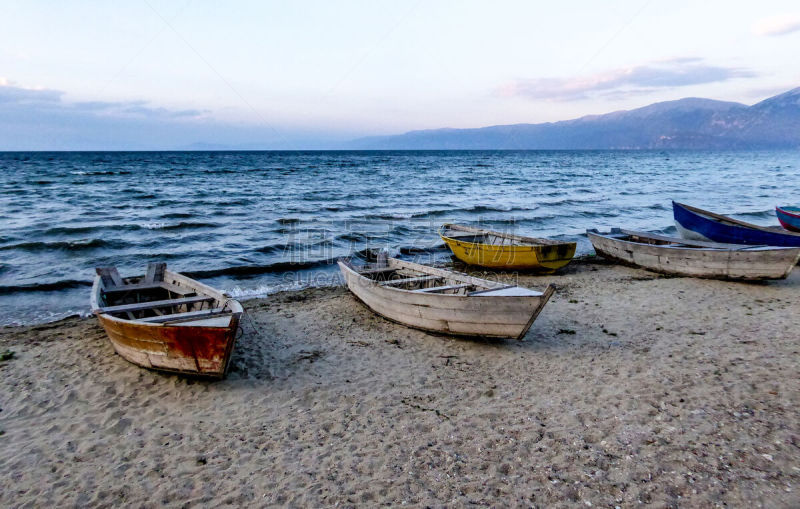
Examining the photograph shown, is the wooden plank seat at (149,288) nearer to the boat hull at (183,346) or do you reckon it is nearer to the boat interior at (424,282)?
the boat hull at (183,346)

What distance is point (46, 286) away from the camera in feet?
41.8

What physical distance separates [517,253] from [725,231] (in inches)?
287

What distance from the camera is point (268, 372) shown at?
24.9 ft

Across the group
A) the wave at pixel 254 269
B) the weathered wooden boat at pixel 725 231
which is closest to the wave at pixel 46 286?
the wave at pixel 254 269

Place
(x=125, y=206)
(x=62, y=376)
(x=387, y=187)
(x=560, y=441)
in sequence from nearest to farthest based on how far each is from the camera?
(x=560, y=441), (x=62, y=376), (x=125, y=206), (x=387, y=187)

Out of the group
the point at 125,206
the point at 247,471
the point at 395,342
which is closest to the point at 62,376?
the point at 247,471

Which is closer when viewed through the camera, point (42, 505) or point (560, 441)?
point (42, 505)

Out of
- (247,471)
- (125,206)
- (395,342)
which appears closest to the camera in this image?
(247,471)

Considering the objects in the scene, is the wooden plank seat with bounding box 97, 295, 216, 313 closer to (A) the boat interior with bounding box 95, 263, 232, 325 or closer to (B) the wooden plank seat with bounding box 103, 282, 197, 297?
(A) the boat interior with bounding box 95, 263, 232, 325

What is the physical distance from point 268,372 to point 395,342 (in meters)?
2.47

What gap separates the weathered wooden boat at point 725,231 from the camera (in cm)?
1352

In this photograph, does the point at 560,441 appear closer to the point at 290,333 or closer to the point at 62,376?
the point at 290,333

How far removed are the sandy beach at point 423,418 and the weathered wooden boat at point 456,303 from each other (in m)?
0.44

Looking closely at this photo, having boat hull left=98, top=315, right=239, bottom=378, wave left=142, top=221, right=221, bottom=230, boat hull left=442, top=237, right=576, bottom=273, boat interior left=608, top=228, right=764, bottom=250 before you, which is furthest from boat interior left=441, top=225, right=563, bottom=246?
wave left=142, top=221, right=221, bottom=230
